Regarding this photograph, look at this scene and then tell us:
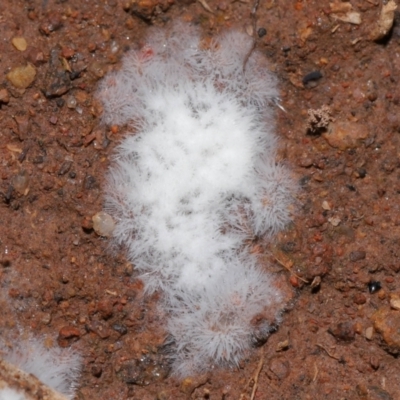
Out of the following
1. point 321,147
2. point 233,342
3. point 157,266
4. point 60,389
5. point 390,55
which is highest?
point 390,55

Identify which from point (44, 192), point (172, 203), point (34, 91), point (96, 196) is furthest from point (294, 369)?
point (34, 91)

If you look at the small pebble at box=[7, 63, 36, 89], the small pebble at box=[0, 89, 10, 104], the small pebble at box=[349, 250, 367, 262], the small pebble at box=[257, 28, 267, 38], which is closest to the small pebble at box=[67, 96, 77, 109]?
the small pebble at box=[7, 63, 36, 89]

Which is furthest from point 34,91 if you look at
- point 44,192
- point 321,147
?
point 321,147

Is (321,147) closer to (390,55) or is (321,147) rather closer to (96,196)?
(390,55)

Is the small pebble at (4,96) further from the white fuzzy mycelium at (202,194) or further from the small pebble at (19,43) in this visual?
the white fuzzy mycelium at (202,194)

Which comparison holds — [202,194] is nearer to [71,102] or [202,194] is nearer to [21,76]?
[71,102]

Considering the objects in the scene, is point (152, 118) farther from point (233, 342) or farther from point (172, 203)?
point (233, 342)

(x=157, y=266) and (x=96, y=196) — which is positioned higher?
(x=96, y=196)
